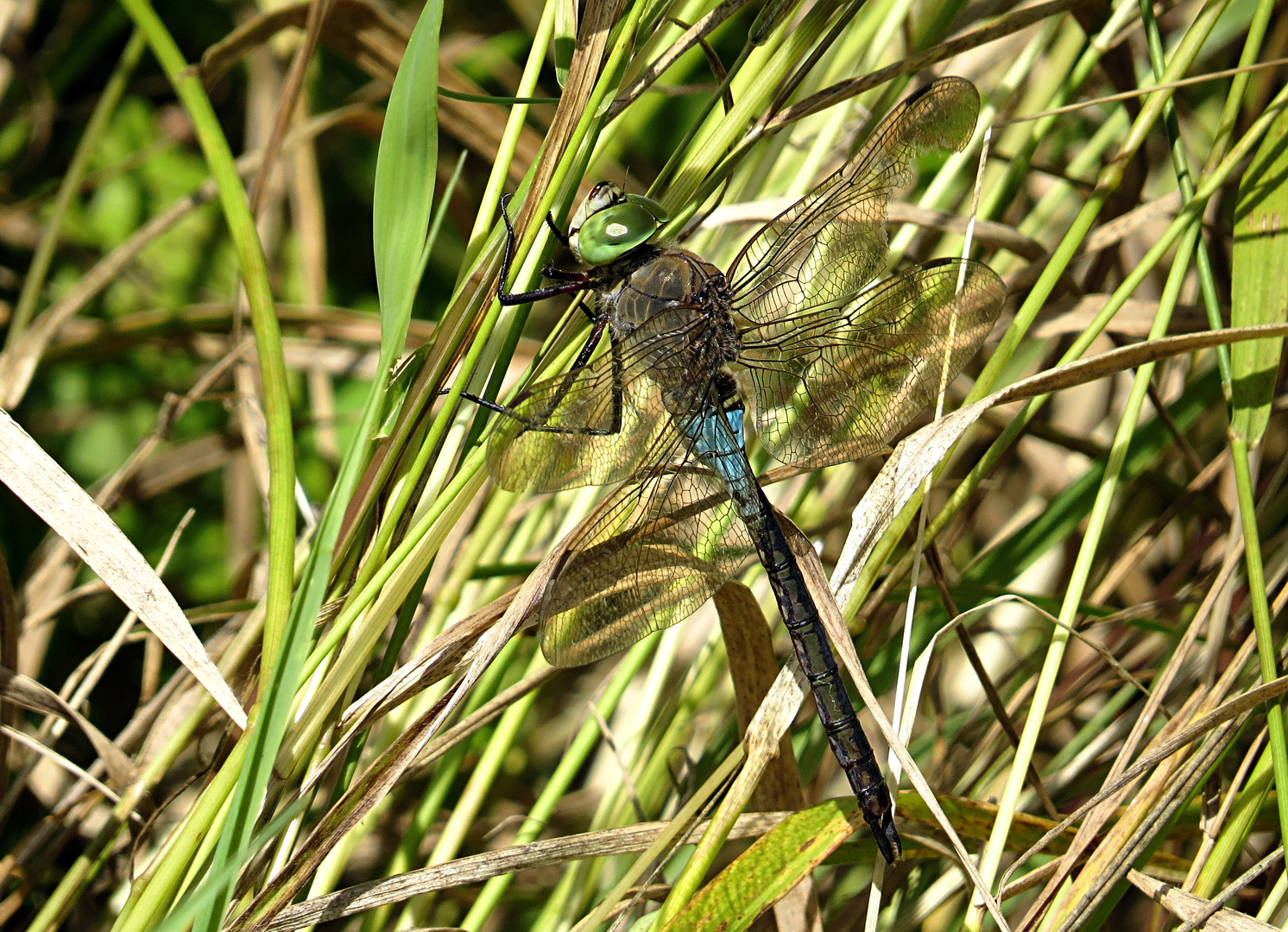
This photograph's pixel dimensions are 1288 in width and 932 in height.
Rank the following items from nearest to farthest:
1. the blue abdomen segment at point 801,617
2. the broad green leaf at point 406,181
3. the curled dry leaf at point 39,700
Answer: the broad green leaf at point 406,181
the blue abdomen segment at point 801,617
the curled dry leaf at point 39,700

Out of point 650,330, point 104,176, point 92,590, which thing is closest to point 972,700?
point 650,330

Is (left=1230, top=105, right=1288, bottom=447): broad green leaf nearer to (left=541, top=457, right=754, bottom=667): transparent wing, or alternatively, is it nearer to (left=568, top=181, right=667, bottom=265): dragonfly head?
(left=541, top=457, right=754, bottom=667): transparent wing

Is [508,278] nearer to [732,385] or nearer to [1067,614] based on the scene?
[732,385]

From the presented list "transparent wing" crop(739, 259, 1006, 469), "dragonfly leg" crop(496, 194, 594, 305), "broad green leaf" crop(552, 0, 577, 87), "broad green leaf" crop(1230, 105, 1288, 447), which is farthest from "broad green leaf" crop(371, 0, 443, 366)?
"broad green leaf" crop(1230, 105, 1288, 447)

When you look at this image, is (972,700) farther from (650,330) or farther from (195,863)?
(195,863)

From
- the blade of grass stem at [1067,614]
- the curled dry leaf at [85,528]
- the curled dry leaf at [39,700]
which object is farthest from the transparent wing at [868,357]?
the curled dry leaf at [39,700]

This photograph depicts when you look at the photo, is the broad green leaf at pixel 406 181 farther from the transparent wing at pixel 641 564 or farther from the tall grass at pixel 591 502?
the transparent wing at pixel 641 564

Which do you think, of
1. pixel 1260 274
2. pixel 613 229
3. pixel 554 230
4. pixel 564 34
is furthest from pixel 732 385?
pixel 1260 274
